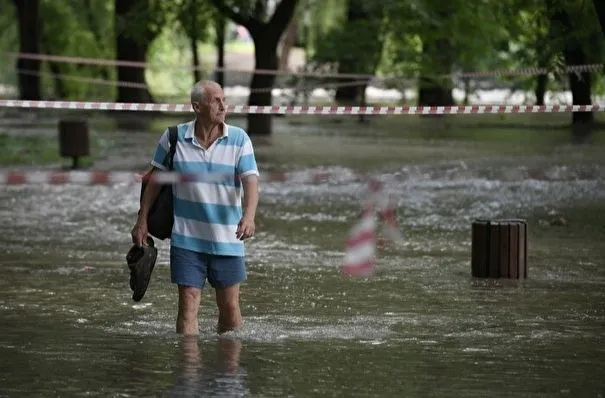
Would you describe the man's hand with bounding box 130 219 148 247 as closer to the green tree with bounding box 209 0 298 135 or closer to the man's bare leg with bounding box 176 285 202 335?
the man's bare leg with bounding box 176 285 202 335

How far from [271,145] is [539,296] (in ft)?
69.0

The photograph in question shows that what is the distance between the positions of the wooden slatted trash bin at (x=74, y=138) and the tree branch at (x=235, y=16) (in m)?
10.2

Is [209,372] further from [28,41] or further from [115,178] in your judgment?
[28,41]

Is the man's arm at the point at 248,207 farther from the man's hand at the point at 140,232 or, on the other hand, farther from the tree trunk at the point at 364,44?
the tree trunk at the point at 364,44

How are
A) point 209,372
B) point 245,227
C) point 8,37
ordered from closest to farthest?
point 209,372, point 245,227, point 8,37

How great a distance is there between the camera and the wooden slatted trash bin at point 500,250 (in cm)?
1388

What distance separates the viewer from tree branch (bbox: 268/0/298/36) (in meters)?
36.2

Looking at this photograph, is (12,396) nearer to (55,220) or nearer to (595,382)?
(595,382)

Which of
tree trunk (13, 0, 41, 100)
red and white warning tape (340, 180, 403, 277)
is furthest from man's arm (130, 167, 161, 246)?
tree trunk (13, 0, 41, 100)

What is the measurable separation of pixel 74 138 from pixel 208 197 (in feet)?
53.5

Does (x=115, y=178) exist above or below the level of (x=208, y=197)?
below

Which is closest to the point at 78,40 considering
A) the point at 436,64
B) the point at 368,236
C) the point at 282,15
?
the point at 436,64

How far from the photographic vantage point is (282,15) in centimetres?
3641

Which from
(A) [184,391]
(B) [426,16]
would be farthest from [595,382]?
(B) [426,16]
